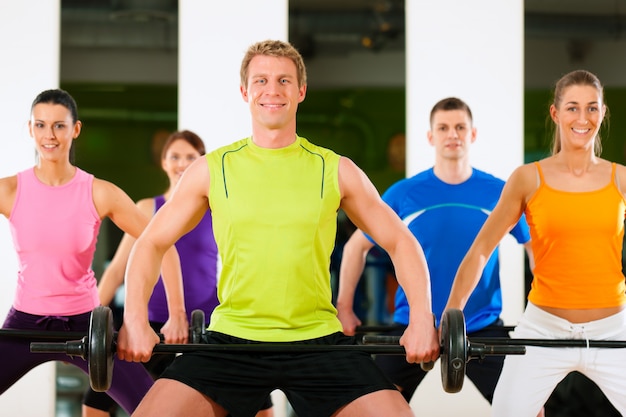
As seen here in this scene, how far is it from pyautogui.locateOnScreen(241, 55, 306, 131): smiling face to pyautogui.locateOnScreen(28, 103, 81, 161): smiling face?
1.25 m

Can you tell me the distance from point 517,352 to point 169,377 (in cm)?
105

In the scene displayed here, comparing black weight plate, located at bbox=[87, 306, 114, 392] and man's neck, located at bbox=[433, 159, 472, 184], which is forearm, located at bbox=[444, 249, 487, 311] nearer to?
man's neck, located at bbox=[433, 159, 472, 184]

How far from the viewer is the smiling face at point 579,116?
11.9 ft

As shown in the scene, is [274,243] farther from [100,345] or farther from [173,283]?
[173,283]

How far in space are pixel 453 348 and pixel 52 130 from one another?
6.69 ft

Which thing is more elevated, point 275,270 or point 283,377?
point 275,270

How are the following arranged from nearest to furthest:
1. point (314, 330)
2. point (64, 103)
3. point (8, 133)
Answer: point (314, 330)
point (64, 103)
point (8, 133)

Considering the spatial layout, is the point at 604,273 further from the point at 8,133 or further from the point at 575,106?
the point at 8,133

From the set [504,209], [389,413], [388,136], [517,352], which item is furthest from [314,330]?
[388,136]

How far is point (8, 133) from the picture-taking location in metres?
5.49

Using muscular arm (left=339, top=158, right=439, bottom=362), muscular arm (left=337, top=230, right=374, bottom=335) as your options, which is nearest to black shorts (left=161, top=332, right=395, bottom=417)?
muscular arm (left=339, top=158, right=439, bottom=362)

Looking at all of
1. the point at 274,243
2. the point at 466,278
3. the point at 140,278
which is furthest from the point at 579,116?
the point at 140,278

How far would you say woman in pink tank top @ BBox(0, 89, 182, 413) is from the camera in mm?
3846

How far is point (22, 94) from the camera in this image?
18.1 feet
